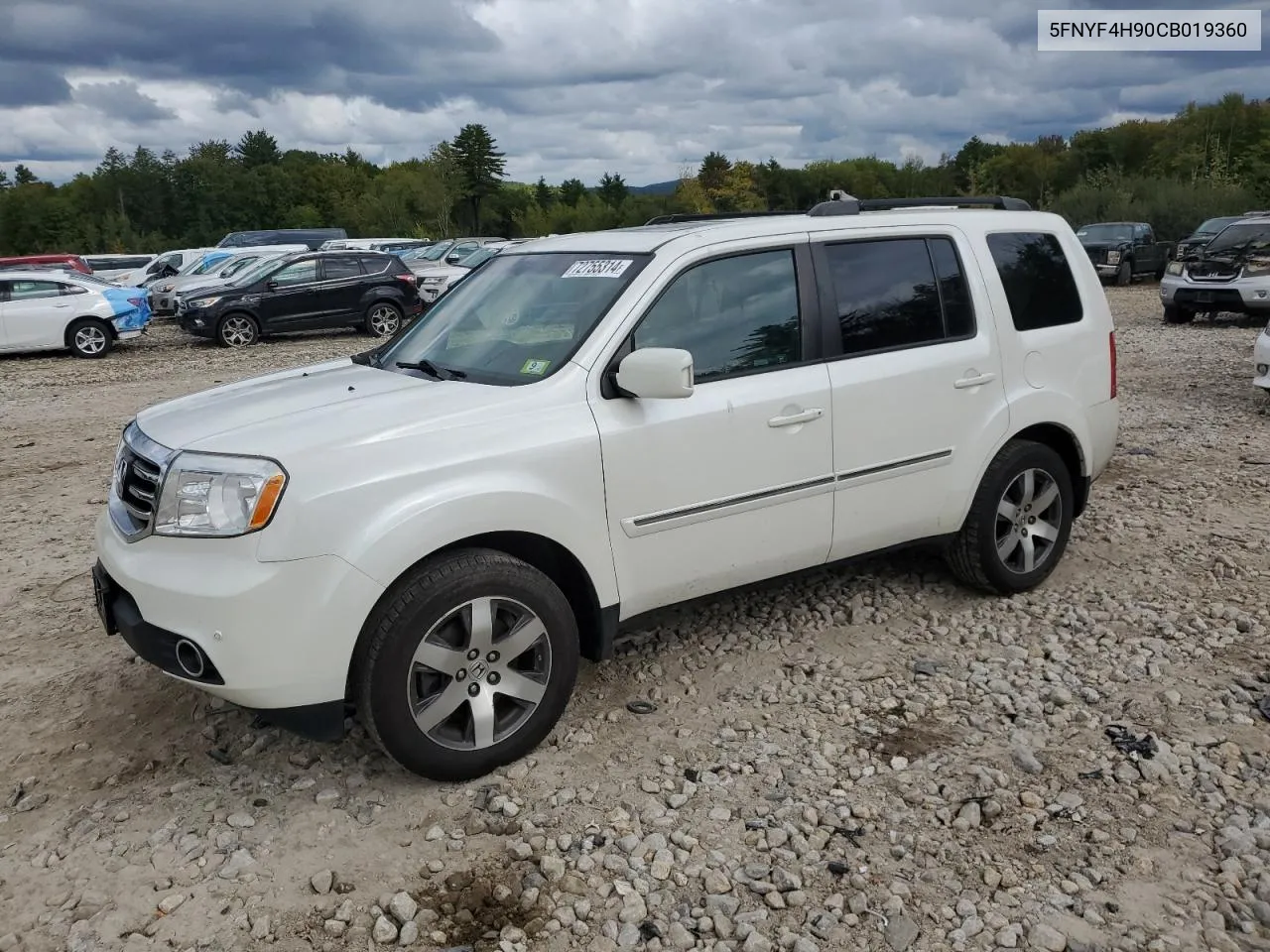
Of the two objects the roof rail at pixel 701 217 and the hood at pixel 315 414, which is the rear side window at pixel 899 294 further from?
the hood at pixel 315 414

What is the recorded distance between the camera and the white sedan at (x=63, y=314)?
1688 centimetres

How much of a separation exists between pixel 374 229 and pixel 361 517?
7787cm

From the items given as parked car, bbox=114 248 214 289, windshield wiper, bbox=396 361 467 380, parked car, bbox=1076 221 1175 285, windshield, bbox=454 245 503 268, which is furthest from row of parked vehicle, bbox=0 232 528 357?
parked car, bbox=1076 221 1175 285

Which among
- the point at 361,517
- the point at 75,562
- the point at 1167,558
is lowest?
the point at 1167,558

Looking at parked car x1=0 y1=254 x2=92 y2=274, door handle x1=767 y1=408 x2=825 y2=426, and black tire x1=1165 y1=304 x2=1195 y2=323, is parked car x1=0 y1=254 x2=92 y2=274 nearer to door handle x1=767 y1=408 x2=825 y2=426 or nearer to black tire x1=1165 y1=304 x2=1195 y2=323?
black tire x1=1165 y1=304 x2=1195 y2=323

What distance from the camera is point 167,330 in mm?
21734

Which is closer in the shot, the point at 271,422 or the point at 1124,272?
the point at 271,422

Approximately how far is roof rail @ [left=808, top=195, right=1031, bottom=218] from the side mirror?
4.54ft

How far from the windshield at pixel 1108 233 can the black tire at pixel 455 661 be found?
24.7 meters

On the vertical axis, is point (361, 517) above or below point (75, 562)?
above

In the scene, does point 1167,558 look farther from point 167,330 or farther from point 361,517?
point 167,330

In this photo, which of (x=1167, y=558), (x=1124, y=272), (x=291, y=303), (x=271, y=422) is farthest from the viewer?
(x=1124, y=272)

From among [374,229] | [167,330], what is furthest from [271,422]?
[374,229]

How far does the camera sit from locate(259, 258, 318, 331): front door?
60.6ft
